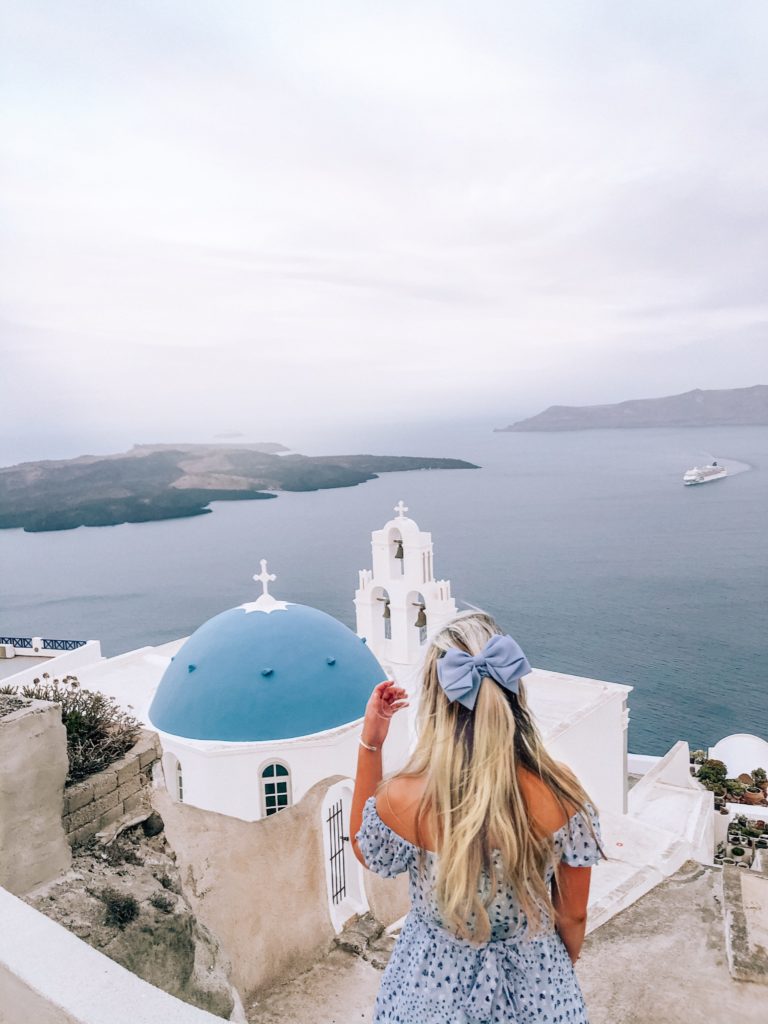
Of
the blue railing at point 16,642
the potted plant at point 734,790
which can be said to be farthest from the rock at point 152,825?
the potted plant at point 734,790

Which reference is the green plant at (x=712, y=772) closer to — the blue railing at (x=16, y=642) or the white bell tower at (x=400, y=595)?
the white bell tower at (x=400, y=595)

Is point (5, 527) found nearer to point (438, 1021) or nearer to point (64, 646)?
point (64, 646)

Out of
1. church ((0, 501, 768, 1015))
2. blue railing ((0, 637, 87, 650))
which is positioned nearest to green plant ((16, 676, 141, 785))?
church ((0, 501, 768, 1015))

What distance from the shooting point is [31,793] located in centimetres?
345

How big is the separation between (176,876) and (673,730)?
3146cm

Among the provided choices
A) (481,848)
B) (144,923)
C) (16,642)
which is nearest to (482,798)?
(481,848)

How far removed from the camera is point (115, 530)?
88.4 meters

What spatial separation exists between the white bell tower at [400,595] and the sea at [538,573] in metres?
19.0

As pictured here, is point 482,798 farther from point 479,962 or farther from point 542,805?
point 479,962

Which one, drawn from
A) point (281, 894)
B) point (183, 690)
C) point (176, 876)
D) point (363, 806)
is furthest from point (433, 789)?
point (183, 690)

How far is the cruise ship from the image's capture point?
108 meters

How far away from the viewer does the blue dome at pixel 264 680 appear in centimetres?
899

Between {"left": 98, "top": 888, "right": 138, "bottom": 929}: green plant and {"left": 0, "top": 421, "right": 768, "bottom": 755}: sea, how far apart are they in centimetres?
3013

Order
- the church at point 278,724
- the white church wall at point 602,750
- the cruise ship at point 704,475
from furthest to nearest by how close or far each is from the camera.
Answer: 1. the cruise ship at point 704,475
2. the white church wall at point 602,750
3. the church at point 278,724
